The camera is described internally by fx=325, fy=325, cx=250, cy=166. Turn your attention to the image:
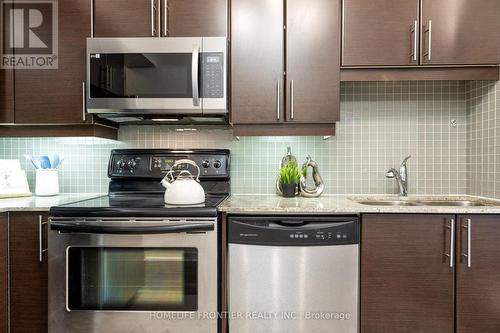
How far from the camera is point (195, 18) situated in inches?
73.0

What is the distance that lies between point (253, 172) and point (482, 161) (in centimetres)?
139

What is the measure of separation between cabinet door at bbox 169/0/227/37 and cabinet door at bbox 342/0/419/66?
2.33 ft

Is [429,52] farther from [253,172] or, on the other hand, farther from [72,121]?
[72,121]

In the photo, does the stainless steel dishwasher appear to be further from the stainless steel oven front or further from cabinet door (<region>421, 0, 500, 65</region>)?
cabinet door (<region>421, 0, 500, 65</region>)

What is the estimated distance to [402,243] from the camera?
62.9 inches

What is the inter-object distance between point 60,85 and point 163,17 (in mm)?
717

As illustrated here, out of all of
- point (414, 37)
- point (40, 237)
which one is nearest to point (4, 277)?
point (40, 237)

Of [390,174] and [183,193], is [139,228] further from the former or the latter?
[390,174]

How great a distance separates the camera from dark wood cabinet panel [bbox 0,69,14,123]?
6.16 ft

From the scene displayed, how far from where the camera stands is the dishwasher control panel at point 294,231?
1.58 m

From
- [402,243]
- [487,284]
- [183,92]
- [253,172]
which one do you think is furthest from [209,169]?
[487,284]

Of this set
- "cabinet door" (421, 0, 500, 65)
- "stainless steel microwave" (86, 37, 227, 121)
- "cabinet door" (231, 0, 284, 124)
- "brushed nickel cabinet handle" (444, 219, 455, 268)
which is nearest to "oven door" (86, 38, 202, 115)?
"stainless steel microwave" (86, 37, 227, 121)

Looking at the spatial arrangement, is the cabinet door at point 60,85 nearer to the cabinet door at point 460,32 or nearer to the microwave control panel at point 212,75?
the microwave control panel at point 212,75

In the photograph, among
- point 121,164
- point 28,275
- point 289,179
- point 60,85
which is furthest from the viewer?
point 121,164
